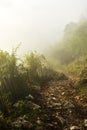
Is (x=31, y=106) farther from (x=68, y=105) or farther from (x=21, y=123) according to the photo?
(x=21, y=123)

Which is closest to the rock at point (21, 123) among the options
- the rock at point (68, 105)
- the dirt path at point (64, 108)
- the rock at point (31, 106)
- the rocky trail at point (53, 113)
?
the rocky trail at point (53, 113)

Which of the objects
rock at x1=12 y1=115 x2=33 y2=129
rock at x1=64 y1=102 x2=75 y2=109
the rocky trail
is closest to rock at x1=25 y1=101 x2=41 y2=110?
the rocky trail

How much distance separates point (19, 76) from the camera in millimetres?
14938

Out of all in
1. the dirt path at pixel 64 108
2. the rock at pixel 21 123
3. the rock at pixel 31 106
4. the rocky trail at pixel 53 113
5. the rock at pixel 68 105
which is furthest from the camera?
the rock at pixel 68 105

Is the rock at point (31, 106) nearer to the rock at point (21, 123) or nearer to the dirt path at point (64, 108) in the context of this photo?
the dirt path at point (64, 108)

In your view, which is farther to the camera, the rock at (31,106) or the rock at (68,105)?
the rock at (68,105)

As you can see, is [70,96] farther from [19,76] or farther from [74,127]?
[74,127]

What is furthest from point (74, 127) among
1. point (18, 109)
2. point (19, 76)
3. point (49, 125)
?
point (19, 76)

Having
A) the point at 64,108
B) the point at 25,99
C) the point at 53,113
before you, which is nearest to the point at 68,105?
the point at 64,108

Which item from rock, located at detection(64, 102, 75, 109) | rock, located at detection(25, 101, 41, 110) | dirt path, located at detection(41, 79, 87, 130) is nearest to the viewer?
dirt path, located at detection(41, 79, 87, 130)

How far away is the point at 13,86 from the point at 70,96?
335cm

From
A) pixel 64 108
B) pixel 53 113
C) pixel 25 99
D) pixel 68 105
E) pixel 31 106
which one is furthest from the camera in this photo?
pixel 25 99

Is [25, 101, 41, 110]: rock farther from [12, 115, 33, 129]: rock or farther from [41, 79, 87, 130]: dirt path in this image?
[12, 115, 33, 129]: rock

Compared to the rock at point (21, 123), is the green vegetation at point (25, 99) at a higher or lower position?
higher
